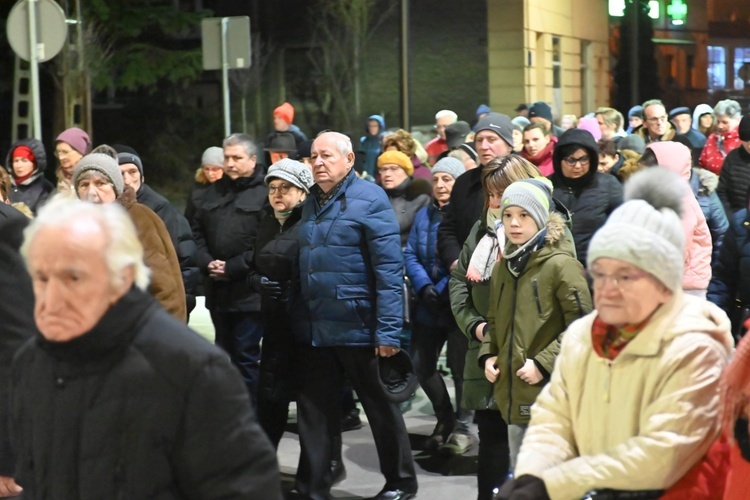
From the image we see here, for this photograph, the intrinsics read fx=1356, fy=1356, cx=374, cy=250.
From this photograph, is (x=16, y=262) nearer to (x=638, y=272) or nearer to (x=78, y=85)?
(x=638, y=272)

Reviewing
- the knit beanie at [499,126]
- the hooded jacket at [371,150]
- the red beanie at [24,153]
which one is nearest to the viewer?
the knit beanie at [499,126]

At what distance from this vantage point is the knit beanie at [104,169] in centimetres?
736

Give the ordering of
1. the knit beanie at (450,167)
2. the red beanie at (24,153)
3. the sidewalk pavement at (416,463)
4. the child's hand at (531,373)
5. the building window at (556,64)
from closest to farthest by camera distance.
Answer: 1. the child's hand at (531,373)
2. the sidewalk pavement at (416,463)
3. the knit beanie at (450,167)
4. the red beanie at (24,153)
5. the building window at (556,64)

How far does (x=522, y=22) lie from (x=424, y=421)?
14.3m

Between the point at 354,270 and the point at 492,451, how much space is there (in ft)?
4.53

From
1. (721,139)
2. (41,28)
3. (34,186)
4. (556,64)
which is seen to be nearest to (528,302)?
(34,186)

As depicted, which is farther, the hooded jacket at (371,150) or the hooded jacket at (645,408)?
the hooded jacket at (371,150)

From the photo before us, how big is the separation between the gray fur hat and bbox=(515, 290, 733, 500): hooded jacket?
13.9 ft

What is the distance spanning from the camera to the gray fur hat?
26.7 ft

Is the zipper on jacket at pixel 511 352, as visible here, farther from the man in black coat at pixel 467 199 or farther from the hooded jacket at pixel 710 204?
the hooded jacket at pixel 710 204

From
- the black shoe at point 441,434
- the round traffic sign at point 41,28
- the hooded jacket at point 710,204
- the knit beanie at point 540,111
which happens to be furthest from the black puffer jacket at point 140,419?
the knit beanie at point 540,111

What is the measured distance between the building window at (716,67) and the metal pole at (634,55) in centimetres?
126

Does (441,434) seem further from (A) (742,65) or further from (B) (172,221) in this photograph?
(A) (742,65)

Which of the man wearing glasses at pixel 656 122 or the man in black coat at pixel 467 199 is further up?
Result: the man wearing glasses at pixel 656 122
